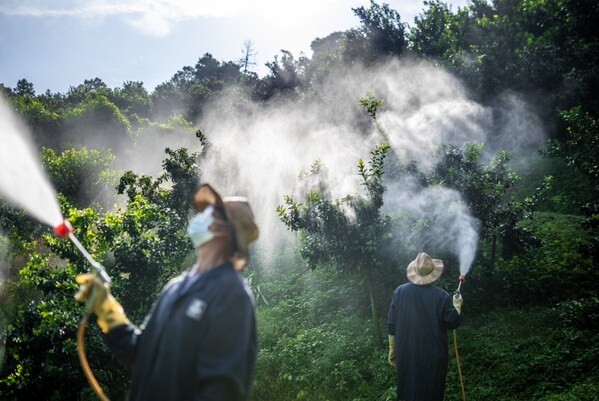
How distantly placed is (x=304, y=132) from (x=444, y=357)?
14601mm

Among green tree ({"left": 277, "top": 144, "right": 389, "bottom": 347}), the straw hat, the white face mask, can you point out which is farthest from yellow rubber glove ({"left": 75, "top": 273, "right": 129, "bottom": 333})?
green tree ({"left": 277, "top": 144, "right": 389, "bottom": 347})

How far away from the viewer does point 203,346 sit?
6.54 ft

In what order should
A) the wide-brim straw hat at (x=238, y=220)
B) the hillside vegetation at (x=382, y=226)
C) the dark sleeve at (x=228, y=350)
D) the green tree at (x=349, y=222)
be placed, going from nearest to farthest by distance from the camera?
the dark sleeve at (x=228, y=350) < the wide-brim straw hat at (x=238, y=220) < the hillside vegetation at (x=382, y=226) < the green tree at (x=349, y=222)

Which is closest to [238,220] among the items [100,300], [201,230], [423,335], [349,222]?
[201,230]

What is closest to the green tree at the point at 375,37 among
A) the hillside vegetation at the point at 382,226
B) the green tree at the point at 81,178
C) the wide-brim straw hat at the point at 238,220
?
the hillside vegetation at the point at 382,226

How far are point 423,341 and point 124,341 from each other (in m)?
3.45

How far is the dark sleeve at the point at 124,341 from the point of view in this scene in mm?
2451

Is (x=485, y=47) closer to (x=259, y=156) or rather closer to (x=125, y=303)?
(x=259, y=156)

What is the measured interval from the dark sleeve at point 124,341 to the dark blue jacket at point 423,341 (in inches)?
131

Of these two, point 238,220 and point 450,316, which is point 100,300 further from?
point 450,316

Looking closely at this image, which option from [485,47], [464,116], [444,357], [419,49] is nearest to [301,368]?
[444,357]

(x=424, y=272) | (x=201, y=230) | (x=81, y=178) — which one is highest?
(x=81, y=178)

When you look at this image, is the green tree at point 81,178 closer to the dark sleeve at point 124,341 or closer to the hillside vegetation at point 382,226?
the hillside vegetation at point 382,226

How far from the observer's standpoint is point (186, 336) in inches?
79.7
